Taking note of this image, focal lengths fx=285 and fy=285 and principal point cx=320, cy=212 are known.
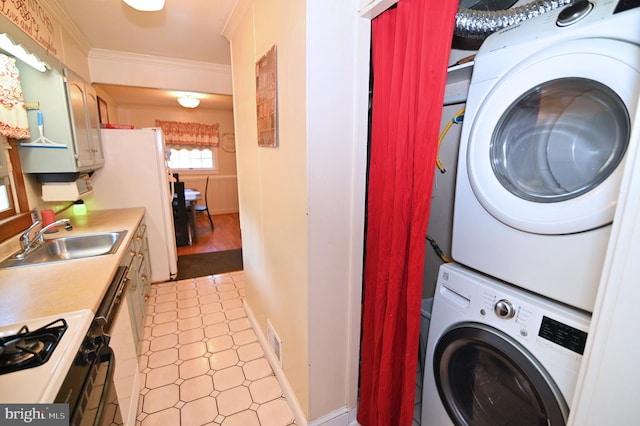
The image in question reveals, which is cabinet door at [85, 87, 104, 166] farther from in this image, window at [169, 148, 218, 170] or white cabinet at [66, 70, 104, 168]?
window at [169, 148, 218, 170]

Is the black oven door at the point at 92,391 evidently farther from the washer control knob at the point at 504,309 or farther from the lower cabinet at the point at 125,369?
the washer control knob at the point at 504,309

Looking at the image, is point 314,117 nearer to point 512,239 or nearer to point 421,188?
point 421,188

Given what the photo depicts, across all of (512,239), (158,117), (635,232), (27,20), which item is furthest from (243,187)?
(158,117)

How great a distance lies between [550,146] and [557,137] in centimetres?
3

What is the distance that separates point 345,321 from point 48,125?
2.13m

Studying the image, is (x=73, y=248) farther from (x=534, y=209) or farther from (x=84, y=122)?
(x=534, y=209)

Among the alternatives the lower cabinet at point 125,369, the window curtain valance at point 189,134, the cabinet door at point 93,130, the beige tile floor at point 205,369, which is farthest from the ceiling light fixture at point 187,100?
the lower cabinet at point 125,369

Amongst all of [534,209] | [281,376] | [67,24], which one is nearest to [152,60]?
[67,24]

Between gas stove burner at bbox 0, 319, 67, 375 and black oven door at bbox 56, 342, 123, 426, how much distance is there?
0.09 meters

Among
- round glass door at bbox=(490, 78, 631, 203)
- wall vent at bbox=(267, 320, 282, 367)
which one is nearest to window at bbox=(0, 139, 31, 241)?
wall vent at bbox=(267, 320, 282, 367)

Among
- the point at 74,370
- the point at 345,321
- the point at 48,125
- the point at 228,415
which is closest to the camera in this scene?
the point at 74,370

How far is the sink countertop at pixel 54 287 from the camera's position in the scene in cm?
107

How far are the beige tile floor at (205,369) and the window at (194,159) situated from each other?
415 cm

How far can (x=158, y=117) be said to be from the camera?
585cm
